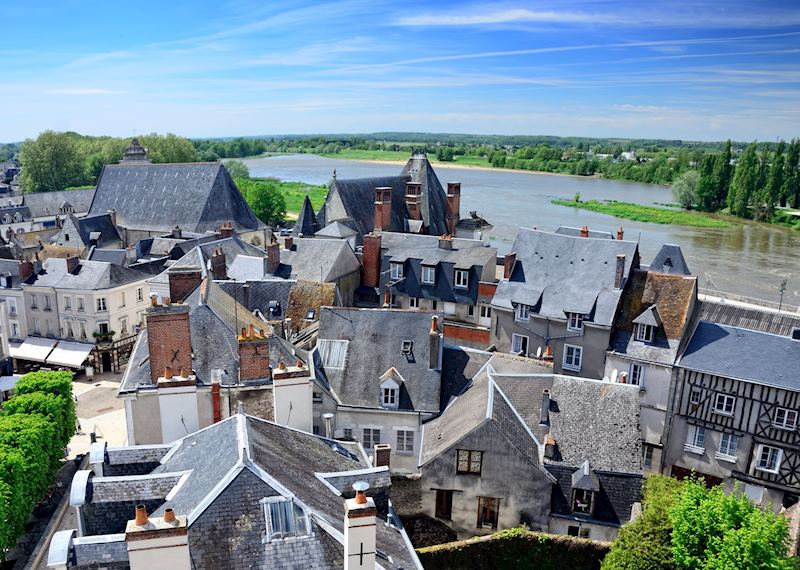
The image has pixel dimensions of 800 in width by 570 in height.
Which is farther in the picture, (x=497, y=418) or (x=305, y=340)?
(x=305, y=340)

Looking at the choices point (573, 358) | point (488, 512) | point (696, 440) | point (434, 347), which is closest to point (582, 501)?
point (488, 512)

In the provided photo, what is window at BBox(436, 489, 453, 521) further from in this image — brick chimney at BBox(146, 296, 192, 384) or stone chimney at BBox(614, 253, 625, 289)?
stone chimney at BBox(614, 253, 625, 289)

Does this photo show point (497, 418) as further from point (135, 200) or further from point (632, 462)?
point (135, 200)

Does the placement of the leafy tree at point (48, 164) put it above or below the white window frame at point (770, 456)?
above

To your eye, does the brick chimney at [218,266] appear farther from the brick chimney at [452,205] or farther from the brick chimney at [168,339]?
the brick chimney at [452,205]

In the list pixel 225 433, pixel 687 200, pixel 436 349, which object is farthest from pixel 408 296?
pixel 687 200

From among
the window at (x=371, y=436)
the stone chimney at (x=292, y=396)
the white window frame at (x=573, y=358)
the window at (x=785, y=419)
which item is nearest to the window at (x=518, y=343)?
the white window frame at (x=573, y=358)
